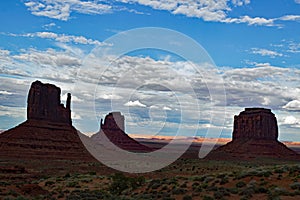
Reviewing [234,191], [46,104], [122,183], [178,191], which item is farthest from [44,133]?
[234,191]

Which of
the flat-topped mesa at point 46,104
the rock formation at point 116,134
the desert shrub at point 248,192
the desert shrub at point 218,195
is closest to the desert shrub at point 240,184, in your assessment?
the desert shrub at point 248,192

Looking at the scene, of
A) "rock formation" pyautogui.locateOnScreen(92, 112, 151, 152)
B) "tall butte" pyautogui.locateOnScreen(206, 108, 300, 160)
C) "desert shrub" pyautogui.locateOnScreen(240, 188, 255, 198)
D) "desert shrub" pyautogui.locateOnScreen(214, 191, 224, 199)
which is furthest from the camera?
"rock formation" pyautogui.locateOnScreen(92, 112, 151, 152)

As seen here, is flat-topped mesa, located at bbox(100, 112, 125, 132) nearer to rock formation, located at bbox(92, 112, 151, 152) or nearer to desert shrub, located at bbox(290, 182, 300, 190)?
rock formation, located at bbox(92, 112, 151, 152)

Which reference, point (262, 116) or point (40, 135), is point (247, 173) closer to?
point (40, 135)

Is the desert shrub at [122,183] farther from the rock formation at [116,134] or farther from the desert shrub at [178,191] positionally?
the rock formation at [116,134]

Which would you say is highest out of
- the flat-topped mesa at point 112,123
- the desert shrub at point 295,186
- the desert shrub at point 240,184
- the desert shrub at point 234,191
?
the flat-topped mesa at point 112,123

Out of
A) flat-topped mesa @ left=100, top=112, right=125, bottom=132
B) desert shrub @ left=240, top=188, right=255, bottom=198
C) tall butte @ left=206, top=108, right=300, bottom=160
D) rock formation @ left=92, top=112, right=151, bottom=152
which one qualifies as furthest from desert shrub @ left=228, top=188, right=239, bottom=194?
flat-topped mesa @ left=100, top=112, right=125, bottom=132
